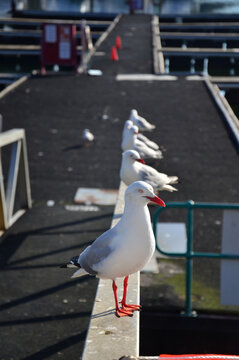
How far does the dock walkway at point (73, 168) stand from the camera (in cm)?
659

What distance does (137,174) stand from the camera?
22.7 feet

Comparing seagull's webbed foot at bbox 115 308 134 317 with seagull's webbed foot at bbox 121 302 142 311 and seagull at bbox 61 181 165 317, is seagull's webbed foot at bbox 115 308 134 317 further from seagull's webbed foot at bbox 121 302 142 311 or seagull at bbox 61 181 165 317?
seagull at bbox 61 181 165 317

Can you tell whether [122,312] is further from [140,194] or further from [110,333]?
[140,194]

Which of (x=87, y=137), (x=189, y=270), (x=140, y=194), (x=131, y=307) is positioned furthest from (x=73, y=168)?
(x=140, y=194)

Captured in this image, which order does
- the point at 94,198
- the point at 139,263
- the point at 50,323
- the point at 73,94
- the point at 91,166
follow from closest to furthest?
the point at 139,263
the point at 50,323
the point at 94,198
the point at 91,166
the point at 73,94

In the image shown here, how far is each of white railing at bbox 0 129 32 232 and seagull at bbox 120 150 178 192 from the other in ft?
7.54

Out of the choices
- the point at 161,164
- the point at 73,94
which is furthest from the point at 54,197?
the point at 73,94

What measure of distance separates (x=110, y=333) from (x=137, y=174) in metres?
3.07

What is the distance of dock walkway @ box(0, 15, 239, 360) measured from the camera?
21.6 ft

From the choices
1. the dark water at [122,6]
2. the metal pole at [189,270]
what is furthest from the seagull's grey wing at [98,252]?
the dark water at [122,6]

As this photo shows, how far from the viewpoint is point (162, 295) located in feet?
26.7

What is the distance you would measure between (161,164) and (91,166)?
145 centimetres

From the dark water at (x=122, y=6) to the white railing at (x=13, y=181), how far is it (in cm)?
6566

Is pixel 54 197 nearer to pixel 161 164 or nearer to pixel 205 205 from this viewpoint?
pixel 161 164
